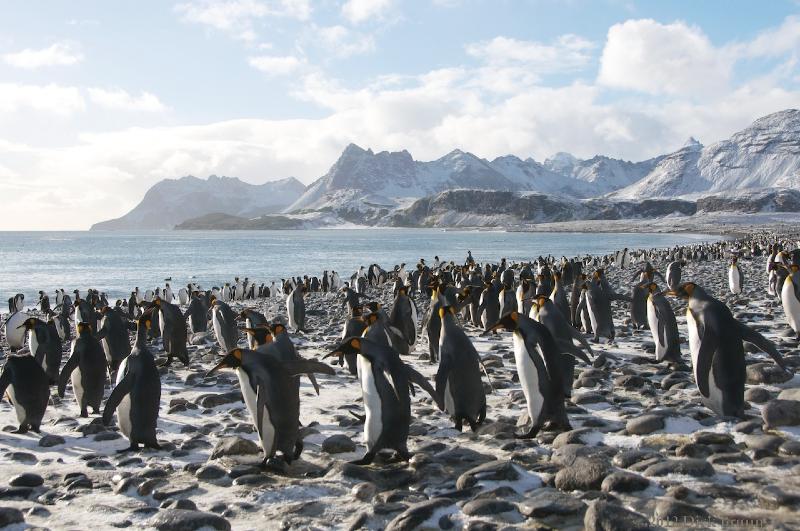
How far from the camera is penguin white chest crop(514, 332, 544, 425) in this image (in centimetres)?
543

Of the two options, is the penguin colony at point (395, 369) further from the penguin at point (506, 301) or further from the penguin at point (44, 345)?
the penguin at point (506, 301)

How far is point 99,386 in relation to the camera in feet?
23.2

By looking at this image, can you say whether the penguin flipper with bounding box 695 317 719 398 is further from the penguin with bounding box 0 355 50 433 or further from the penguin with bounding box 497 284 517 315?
the penguin with bounding box 0 355 50 433

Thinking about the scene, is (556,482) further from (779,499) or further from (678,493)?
(779,499)

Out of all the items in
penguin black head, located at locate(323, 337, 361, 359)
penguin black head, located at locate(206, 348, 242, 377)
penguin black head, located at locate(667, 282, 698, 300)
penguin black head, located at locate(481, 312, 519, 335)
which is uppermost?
penguin black head, located at locate(667, 282, 698, 300)

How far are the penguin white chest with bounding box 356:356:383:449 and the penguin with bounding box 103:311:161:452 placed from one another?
1.94m

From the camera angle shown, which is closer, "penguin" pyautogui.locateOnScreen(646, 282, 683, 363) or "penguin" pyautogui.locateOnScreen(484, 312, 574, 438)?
"penguin" pyautogui.locateOnScreen(484, 312, 574, 438)

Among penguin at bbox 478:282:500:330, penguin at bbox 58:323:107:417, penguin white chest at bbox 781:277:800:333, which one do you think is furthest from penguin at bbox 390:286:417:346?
penguin white chest at bbox 781:277:800:333

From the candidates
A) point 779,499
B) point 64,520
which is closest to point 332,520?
point 64,520

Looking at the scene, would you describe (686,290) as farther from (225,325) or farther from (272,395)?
(225,325)

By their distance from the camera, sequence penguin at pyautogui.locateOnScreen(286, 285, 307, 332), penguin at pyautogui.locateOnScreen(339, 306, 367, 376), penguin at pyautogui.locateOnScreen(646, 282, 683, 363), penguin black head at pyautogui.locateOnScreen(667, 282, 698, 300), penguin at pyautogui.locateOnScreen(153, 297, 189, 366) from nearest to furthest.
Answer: penguin black head at pyautogui.locateOnScreen(667, 282, 698, 300), penguin at pyautogui.locateOnScreen(646, 282, 683, 363), penguin at pyautogui.locateOnScreen(339, 306, 367, 376), penguin at pyautogui.locateOnScreen(153, 297, 189, 366), penguin at pyautogui.locateOnScreen(286, 285, 307, 332)

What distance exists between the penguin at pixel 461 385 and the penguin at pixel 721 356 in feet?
6.14

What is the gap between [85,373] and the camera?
6.98m

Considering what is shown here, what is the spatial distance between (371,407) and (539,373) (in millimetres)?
1446
